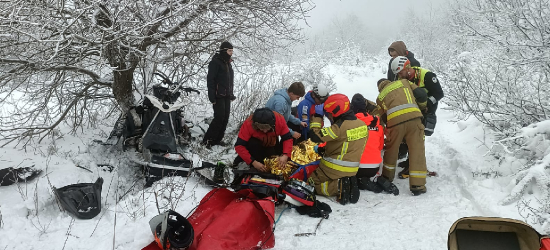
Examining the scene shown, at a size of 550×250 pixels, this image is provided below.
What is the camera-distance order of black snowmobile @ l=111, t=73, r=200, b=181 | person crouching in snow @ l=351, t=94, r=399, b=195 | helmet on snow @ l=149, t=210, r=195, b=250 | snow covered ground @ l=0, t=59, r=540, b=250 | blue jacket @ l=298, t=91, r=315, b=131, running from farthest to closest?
blue jacket @ l=298, t=91, r=315, b=131 < person crouching in snow @ l=351, t=94, r=399, b=195 < black snowmobile @ l=111, t=73, r=200, b=181 < snow covered ground @ l=0, t=59, r=540, b=250 < helmet on snow @ l=149, t=210, r=195, b=250

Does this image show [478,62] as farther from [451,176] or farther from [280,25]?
[280,25]

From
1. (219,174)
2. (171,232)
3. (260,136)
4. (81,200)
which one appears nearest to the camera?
(171,232)

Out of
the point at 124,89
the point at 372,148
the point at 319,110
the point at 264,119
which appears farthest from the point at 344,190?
the point at 124,89

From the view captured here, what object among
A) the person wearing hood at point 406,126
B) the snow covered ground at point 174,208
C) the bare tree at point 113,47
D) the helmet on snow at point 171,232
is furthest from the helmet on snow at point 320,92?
the helmet on snow at point 171,232

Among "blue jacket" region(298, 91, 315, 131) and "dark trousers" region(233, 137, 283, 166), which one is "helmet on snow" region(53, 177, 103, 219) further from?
"blue jacket" region(298, 91, 315, 131)

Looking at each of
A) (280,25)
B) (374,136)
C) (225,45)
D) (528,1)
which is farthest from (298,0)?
(528,1)

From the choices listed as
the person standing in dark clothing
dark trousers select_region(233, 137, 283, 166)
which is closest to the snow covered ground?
dark trousers select_region(233, 137, 283, 166)

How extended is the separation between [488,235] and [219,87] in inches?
167

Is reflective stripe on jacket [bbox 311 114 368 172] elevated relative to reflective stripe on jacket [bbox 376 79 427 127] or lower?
lower

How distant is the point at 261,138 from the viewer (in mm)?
4383

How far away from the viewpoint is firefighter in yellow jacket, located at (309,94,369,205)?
3.90 metres

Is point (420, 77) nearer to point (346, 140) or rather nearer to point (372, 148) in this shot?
point (372, 148)

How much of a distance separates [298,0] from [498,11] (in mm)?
3046

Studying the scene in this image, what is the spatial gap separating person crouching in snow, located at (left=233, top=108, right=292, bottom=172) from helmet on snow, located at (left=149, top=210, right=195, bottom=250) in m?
1.67
